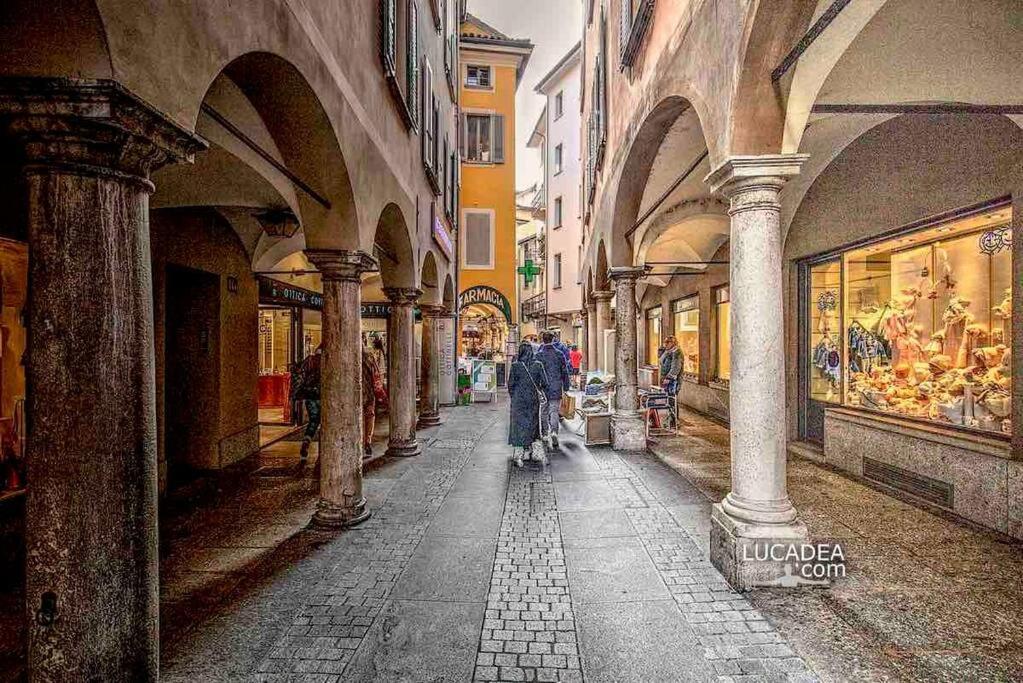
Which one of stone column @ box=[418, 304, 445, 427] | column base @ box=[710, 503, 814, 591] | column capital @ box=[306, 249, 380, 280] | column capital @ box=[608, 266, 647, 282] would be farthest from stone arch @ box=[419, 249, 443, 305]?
column base @ box=[710, 503, 814, 591]

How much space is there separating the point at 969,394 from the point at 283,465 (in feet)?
31.5

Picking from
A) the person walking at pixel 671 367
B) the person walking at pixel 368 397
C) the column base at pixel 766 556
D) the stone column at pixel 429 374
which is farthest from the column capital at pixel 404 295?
the column base at pixel 766 556

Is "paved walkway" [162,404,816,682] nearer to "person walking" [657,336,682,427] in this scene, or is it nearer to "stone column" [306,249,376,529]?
"stone column" [306,249,376,529]

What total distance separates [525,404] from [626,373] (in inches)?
84.9

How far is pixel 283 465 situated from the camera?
933 cm

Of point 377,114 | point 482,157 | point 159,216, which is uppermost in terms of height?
point 482,157

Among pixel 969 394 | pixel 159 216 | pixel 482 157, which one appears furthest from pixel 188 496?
pixel 482 157

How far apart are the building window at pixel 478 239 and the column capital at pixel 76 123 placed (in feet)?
65.2

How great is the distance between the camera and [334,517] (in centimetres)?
604

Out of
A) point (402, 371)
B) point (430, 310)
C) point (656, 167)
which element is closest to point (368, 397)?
A: point (402, 371)

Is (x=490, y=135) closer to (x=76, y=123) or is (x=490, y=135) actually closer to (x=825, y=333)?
(x=825, y=333)

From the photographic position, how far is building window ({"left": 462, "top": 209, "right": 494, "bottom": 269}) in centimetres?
2228

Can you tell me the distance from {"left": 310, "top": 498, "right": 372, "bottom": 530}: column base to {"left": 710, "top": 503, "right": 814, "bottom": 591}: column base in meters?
3.83

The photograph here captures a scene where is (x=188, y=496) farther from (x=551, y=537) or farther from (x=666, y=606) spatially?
(x=666, y=606)
